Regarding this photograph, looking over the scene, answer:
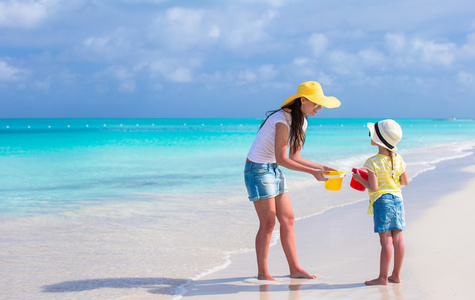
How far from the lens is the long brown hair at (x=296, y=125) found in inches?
143

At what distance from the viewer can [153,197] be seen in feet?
29.8

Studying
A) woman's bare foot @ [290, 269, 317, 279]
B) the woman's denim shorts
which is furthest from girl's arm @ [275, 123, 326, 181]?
woman's bare foot @ [290, 269, 317, 279]

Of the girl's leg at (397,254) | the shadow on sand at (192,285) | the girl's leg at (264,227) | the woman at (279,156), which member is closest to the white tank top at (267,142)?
the woman at (279,156)

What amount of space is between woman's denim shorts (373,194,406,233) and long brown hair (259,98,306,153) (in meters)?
0.74

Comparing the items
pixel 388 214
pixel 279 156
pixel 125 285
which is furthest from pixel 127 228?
pixel 388 214

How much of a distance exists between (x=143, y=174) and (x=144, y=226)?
25.1 ft

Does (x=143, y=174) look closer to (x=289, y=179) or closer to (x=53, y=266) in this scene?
(x=289, y=179)

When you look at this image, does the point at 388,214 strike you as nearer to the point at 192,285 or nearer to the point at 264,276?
the point at 264,276

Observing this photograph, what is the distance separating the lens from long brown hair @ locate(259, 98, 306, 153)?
3.64 metres

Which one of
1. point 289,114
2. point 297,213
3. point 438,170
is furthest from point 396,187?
point 438,170

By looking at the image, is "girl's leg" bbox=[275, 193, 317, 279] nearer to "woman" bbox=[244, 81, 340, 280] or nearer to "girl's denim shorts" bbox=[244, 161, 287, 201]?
"woman" bbox=[244, 81, 340, 280]

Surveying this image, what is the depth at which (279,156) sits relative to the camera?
3.60m

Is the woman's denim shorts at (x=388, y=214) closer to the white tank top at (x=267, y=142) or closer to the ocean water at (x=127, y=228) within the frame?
the white tank top at (x=267, y=142)

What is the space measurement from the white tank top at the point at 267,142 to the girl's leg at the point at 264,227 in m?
0.32
